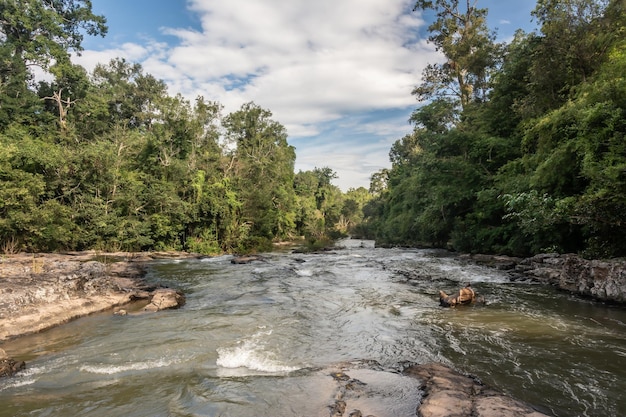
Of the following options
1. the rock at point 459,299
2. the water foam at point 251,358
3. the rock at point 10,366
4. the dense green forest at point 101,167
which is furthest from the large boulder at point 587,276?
the dense green forest at point 101,167

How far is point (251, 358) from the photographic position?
6320 millimetres

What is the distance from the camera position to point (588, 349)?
6.23 m

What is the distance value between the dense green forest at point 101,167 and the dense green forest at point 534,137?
16.8 metres

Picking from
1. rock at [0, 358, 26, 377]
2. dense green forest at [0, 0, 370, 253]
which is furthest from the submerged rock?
dense green forest at [0, 0, 370, 253]

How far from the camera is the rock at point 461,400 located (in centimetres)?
388

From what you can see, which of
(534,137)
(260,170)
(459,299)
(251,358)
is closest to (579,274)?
(459,299)

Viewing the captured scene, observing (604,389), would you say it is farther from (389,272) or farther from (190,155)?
(190,155)

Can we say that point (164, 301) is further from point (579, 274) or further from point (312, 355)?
point (579, 274)

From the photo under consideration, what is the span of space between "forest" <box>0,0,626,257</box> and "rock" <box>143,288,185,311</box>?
10842 millimetres

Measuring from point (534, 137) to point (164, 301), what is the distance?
1712 centimetres

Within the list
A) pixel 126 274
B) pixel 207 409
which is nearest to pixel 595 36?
pixel 207 409

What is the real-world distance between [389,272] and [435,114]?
20274mm

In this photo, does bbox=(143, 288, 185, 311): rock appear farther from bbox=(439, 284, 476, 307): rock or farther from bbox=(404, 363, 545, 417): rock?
bbox=(439, 284, 476, 307): rock

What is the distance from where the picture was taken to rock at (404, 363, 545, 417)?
388cm
